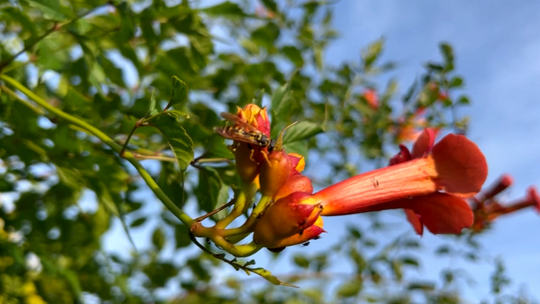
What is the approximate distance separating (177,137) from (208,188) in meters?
0.42

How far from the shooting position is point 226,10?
7.90ft

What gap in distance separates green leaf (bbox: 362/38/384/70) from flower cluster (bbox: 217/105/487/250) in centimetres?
228

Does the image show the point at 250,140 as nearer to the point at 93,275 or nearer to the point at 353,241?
the point at 93,275

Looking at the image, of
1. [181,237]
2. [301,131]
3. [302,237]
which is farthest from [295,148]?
[181,237]

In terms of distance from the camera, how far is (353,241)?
4.93 meters

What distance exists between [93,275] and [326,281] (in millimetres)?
2398

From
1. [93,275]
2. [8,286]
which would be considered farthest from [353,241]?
[8,286]

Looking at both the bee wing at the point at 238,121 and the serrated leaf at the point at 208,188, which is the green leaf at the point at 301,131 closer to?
the serrated leaf at the point at 208,188

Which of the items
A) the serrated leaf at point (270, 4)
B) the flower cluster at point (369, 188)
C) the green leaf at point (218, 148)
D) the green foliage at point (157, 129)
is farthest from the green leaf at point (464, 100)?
the green leaf at point (218, 148)

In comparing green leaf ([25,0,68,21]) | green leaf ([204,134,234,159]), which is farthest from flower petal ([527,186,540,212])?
green leaf ([25,0,68,21])

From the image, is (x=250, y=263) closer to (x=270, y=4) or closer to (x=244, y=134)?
(x=244, y=134)

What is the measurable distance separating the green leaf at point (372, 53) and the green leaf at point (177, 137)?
2.83m

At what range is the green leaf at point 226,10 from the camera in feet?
7.82

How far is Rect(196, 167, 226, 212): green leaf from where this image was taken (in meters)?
1.72
